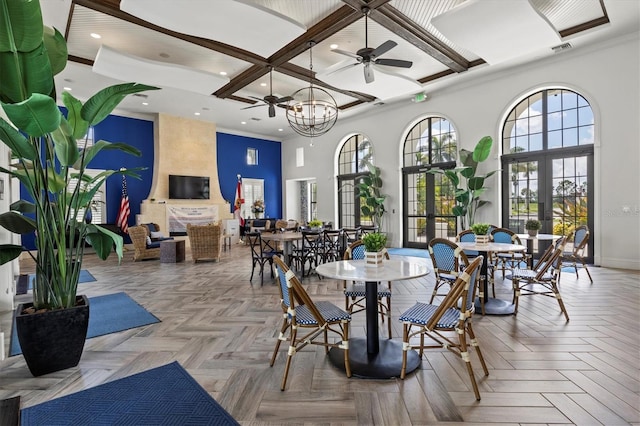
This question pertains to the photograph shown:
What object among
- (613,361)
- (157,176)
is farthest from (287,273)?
(157,176)

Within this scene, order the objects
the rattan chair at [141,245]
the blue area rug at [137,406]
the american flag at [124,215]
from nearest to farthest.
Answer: the blue area rug at [137,406] < the rattan chair at [141,245] < the american flag at [124,215]

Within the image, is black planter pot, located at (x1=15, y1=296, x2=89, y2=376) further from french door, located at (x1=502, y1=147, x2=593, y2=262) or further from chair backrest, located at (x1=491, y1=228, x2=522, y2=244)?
french door, located at (x1=502, y1=147, x2=593, y2=262)

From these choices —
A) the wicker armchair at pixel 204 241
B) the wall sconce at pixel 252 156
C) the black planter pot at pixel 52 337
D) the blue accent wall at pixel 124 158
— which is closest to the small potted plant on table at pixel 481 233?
the black planter pot at pixel 52 337

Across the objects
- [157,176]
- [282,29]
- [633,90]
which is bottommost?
[157,176]

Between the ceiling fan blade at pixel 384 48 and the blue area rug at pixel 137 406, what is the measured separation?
4173 mm

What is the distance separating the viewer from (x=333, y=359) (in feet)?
8.26

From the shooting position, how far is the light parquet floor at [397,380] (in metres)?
1.89

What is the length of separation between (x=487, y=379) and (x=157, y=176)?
31.2 feet

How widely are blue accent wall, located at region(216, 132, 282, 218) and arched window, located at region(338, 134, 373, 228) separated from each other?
304 centimetres

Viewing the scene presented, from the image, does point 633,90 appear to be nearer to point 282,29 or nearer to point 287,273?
point 282,29

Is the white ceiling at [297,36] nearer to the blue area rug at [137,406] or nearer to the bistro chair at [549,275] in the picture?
the bistro chair at [549,275]

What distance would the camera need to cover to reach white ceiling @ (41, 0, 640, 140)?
4277 millimetres

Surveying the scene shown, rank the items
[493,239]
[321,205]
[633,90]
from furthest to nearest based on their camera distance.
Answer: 1. [321,205]
2. [633,90]
3. [493,239]

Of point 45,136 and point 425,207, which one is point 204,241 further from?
point 425,207
